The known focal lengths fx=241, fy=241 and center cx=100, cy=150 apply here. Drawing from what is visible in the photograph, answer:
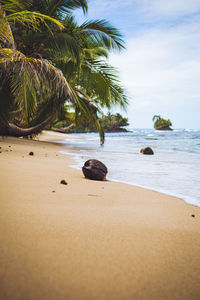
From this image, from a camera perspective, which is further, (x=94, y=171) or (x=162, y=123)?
(x=162, y=123)

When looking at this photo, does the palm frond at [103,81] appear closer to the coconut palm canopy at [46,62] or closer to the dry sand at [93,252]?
the coconut palm canopy at [46,62]

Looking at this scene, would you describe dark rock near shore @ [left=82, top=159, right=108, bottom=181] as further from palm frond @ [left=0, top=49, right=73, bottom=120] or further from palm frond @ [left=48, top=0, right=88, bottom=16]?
palm frond @ [left=48, top=0, right=88, bottom=16]

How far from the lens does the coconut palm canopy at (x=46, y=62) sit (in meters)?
4.20

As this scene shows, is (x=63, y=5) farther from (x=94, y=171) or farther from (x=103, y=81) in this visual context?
(x=94, y=171)

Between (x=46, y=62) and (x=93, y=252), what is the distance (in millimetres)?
4512

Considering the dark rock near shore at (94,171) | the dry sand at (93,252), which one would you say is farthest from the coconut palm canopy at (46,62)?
the dry sand at (93,252)

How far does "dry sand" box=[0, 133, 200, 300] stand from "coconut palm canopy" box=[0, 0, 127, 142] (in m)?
3.09

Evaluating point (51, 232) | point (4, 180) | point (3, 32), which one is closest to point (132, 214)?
point (51, 232)

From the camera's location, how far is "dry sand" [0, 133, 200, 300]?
2.44 feet

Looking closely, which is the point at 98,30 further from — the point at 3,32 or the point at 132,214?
the point at 132,214

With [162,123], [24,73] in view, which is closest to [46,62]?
[24,73]

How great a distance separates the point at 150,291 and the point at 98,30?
816 cm

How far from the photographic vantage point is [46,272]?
0.79 m

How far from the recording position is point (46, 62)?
4.79 m
